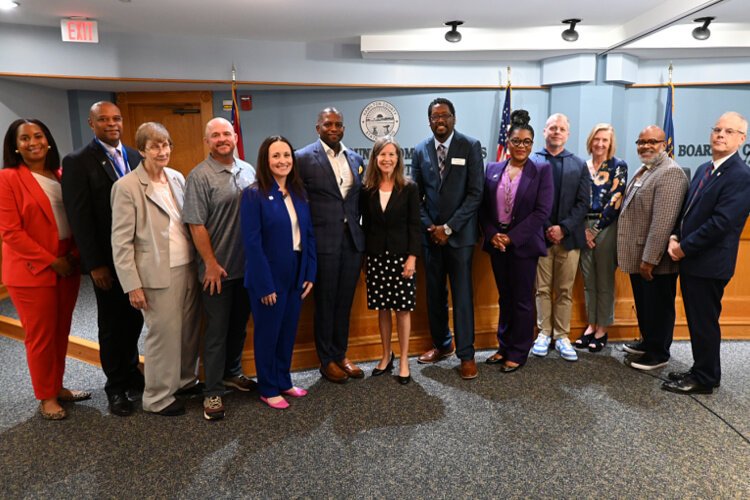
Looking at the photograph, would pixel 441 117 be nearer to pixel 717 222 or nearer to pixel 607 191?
pixel 607 191

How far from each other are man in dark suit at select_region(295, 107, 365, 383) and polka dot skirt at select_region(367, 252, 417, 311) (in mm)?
125

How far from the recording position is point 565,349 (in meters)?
3.43

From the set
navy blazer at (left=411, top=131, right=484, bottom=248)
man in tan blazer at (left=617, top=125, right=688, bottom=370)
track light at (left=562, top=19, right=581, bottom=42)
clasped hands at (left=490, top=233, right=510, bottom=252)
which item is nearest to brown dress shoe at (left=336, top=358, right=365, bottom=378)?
navy blazer at (left=411, top=131, right=484, bottom=248)

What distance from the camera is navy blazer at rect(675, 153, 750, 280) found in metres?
2.66

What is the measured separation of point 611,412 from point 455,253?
A: 124 centimetres

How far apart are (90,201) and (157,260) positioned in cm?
49

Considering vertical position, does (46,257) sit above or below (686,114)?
below

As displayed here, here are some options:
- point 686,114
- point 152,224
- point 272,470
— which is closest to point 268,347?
point 272,470

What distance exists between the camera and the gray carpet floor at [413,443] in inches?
82.4

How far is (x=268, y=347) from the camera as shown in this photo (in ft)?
8.98

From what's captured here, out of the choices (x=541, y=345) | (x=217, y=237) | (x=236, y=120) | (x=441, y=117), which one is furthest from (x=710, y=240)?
(x=236, y=120)

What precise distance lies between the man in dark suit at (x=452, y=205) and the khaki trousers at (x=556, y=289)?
2.15 ft

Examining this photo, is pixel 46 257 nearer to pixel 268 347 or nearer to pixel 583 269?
pixel 268 347

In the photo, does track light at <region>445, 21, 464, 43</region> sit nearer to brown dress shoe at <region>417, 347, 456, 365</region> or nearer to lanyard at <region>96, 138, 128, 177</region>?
brown dress shoe at <region>417, 347, 456, 365</region>
